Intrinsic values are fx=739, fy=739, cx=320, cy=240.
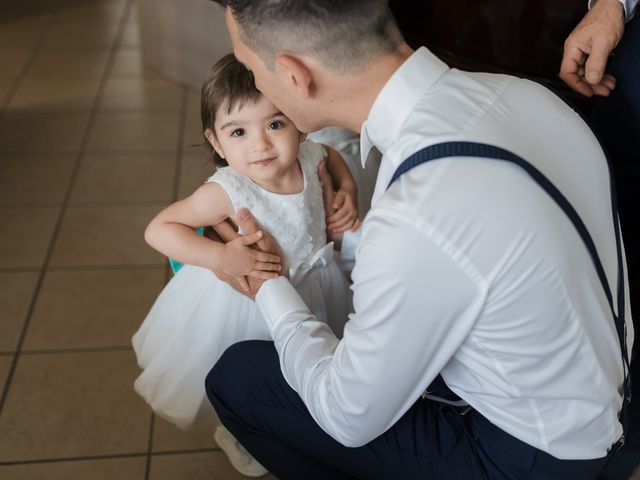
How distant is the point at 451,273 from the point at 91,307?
160cm

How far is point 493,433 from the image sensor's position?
3.91 feet

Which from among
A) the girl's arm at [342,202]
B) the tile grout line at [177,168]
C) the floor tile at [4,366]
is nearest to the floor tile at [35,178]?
the tile grout line at [177,168]

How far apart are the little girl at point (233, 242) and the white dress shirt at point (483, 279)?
0.38 meters

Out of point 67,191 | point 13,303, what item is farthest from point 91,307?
point 67,191

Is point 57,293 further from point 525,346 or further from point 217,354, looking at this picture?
point 525,346

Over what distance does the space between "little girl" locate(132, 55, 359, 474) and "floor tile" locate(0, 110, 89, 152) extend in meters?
1.67

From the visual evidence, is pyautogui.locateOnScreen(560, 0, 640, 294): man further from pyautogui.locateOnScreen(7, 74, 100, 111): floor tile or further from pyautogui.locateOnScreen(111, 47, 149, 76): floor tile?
pyautogui.locateOnScreen(111, 47, 149, 76): floor tile

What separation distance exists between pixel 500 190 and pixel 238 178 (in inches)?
28.5

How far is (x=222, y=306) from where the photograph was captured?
163 centimetres

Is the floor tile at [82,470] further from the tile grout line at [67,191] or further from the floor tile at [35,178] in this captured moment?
the floor tile at [35,178]

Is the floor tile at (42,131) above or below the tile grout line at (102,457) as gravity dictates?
below

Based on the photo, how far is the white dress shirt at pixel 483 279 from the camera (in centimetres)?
96

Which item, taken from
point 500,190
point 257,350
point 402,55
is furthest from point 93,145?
point 500,190

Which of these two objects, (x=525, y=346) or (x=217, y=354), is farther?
(x=217, y=354)
